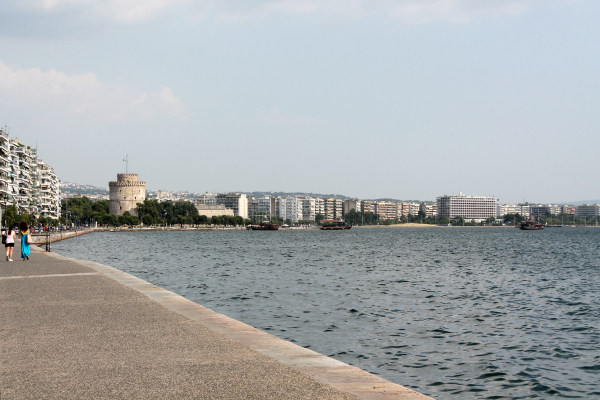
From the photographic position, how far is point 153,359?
6.27 m

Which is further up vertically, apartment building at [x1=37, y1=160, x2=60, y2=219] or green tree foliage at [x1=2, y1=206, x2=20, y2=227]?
apartment building at [x1=37, y1=160, x2=60, y2=219]

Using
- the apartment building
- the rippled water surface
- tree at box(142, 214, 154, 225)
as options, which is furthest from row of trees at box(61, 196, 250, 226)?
the rippled water surface

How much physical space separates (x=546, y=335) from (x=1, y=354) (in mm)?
9987

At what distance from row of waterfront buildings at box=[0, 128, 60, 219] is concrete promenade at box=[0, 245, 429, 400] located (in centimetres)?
7936

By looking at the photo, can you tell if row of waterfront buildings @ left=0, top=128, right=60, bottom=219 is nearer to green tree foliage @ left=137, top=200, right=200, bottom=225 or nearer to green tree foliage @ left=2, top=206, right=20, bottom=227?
green tree foliage @ left=2, top=206, right=20, bottom=227

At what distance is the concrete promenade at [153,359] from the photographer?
5.10 meters

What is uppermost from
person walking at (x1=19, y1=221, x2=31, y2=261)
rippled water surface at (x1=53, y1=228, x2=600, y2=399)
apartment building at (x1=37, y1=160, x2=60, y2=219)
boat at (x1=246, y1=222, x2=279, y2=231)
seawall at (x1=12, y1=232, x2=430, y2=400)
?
apartment building at (x1=37, y1=160, x2=60, y2=219)

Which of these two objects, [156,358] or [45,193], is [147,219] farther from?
[156,358]

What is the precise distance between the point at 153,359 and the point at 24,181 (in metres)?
109

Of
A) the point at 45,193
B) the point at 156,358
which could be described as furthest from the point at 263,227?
the point at 156,358

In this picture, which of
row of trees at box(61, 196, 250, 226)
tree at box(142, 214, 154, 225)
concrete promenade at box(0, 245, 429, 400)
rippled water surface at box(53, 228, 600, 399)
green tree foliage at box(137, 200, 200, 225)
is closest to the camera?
concrete promenade at box(0, 245, 429, 400)

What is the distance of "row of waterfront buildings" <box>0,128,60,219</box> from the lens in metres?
87.4

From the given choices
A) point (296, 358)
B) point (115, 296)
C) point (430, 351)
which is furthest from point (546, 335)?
point (115, 296)

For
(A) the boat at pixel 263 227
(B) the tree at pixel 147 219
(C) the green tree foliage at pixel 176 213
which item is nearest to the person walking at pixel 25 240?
(B) the tree at pixel 147 219
